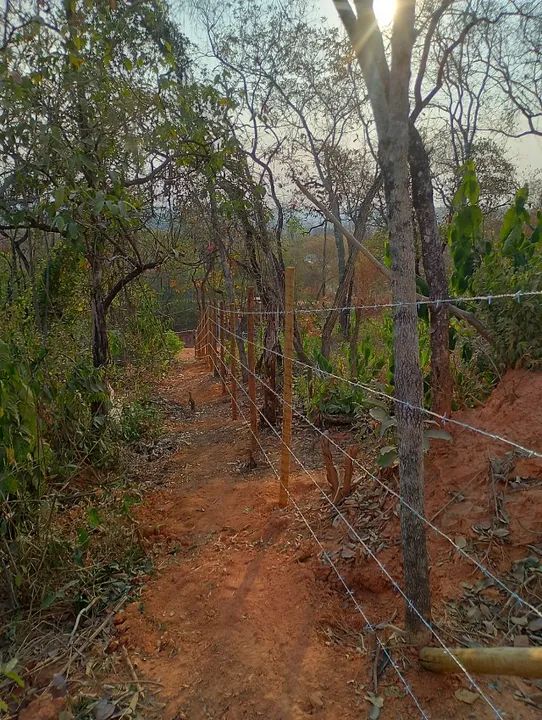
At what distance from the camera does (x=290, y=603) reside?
2533mm

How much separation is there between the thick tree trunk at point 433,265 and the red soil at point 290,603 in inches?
11.0

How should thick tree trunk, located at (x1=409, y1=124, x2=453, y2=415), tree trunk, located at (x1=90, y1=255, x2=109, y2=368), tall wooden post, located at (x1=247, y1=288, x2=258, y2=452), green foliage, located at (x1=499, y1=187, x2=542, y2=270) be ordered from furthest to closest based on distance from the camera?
tree trunk, located at (x1=90, y1=255, x2=109, y2=368) < tall wooden post, located at (x1=247, y1=288, x2=258, y2=452) < green foliage, located at (x1=499, y1=187, x2=542, y2=270) < thick tree trunk, located at (x1=409, y1=124, x2=453, y2=415)

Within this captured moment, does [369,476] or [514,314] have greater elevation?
[514,314]

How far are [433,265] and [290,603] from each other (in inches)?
80.0

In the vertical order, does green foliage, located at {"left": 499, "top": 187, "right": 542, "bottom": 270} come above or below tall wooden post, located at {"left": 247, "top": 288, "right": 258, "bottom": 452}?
above

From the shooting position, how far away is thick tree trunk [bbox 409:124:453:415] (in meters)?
2.79

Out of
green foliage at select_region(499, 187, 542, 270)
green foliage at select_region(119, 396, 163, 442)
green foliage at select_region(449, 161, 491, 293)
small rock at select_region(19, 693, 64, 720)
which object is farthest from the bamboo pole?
green foliage at select_region(119, 396, 163, 442)

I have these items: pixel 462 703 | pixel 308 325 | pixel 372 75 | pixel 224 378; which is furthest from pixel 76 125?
pixel 308 325

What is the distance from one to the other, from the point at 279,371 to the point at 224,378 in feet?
A: 6.62

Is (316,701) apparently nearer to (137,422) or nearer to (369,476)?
(369,476)

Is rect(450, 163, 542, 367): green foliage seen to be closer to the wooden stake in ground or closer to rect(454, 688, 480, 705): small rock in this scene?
rect(454, 688, 480, 705): small rock

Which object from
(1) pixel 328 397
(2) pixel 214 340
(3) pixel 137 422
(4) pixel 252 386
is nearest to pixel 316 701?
(4) pixel 252 386

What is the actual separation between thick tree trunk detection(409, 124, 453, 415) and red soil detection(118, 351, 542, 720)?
279 mm

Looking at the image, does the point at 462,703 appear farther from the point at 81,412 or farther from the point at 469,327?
the point at 81,412
